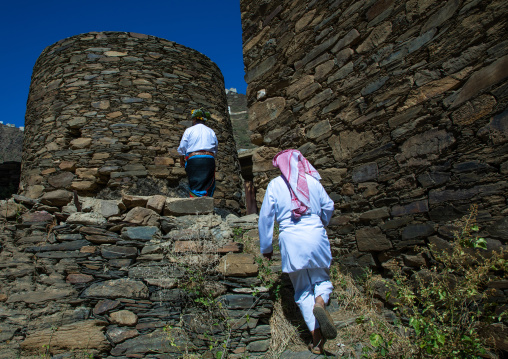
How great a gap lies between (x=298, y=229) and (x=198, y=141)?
6.90ft

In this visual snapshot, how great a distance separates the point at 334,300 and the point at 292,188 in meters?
1.06

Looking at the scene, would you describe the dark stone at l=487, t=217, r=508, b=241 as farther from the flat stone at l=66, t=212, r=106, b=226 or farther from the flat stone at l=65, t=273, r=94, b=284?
the flat stone at l=66, t=212, r=106, b=226

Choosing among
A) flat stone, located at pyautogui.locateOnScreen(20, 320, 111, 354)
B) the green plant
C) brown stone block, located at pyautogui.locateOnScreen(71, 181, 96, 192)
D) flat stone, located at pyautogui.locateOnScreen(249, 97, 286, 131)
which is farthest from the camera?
brown stone block, located at pyautogui.locateOnScreen(71, 181, 96, 192)

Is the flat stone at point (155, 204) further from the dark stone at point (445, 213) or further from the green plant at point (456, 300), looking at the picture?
the dark stone at point (445, 213)

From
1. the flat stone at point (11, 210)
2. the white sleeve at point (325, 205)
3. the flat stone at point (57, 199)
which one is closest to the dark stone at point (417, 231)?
the white sleeve at point (325, 205)

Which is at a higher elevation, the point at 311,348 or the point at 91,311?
the point at 91,311

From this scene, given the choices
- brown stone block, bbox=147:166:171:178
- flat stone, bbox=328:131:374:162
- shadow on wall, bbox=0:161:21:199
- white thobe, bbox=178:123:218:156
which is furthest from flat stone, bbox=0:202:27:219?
shadow on wall, bbox=0:161:21:199

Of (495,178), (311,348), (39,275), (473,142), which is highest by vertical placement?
(473,142)

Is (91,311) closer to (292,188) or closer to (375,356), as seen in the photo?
(292,188)

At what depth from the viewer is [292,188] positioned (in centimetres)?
269

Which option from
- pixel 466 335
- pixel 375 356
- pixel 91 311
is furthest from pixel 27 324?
pixel 466 335

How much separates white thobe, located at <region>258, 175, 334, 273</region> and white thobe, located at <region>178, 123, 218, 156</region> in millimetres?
1627

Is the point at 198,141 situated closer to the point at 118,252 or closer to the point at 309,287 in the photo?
the point at 118,252

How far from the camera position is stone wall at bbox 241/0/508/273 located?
2.31 meters
